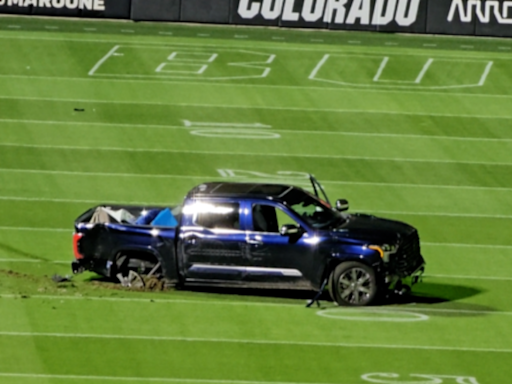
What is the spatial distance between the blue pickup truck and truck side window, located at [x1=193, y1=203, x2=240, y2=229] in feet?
0.04

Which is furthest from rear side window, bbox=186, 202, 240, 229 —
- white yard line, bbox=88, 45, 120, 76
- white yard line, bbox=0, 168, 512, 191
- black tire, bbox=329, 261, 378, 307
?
white yard line, bbox=88, 45, 120, 76

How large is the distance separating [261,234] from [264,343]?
2.10 metres

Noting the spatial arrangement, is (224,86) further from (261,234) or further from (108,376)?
(108,376)

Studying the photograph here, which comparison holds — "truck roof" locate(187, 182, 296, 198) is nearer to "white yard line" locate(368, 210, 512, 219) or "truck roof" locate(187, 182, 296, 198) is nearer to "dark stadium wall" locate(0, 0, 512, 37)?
"white yard line" locate(368, 210, 512, 219)

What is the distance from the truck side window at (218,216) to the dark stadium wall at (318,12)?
695 inches

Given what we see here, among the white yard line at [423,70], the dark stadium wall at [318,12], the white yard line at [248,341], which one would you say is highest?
the dark stadium wall at [318,12]

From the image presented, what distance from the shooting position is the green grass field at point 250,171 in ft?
46.0

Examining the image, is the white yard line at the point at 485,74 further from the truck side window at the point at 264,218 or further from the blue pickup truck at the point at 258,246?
the truck side window at the point at 264,218

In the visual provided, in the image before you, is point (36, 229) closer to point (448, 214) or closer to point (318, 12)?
point (448, 214)

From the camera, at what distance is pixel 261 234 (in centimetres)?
1616

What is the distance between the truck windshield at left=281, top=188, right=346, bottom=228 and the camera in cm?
1628

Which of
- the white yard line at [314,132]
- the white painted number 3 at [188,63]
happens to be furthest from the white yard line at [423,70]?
the white painted number 3 at [188,63]

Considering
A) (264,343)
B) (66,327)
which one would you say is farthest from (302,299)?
(66,327)

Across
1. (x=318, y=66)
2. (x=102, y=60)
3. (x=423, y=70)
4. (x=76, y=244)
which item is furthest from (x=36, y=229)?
(x=423, y=70)
